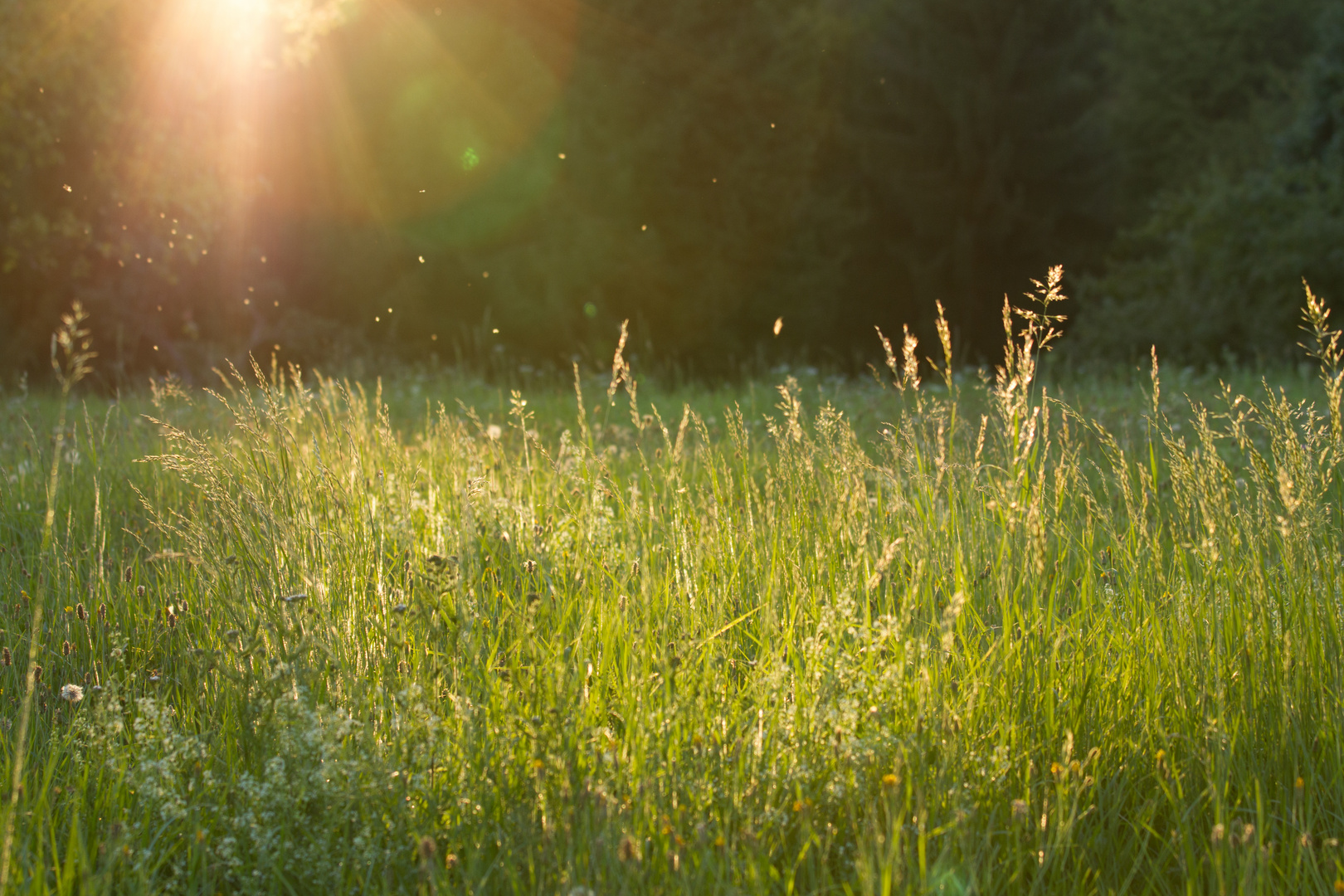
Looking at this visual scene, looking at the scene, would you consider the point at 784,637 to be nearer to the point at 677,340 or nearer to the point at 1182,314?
the point at 1182,314

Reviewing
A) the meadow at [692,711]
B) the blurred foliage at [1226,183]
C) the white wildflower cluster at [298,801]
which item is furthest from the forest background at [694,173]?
the white wildflower cluster at [298,801]

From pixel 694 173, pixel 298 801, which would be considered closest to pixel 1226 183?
pixel 694 173

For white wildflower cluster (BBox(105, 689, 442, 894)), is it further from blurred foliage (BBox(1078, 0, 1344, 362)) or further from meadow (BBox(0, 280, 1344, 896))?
blurred foliage (BBox(1078, 0, 1344, 362))

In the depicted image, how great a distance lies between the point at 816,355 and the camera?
915 inches

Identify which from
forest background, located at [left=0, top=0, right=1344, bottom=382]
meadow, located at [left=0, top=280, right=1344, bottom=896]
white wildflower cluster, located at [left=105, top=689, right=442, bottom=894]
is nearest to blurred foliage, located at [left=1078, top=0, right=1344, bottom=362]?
forest background, located at [left=0, top=0, right=1344, bottom=382]

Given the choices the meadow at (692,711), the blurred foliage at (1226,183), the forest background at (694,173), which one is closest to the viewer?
the meadow at (692,711)

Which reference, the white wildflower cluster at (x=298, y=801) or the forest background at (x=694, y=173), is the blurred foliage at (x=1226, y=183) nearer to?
the forest background at (x=694, y=173)

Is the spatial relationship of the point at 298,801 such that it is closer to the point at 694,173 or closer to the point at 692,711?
the point at 692,711

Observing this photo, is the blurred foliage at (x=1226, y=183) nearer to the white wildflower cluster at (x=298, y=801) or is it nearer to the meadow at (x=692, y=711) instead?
the meadow at (x=692, y=711)

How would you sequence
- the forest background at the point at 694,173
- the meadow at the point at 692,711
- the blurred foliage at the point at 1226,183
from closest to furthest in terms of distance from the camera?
1. the meadow at the point at 692,711
2. the blurred foliage at the point at 1226,183
3. the forest background at the point at 694,173

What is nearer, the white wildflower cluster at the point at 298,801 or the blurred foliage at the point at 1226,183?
the white wildflower cluster at the point at 298,801

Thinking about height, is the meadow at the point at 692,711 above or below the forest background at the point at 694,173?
below

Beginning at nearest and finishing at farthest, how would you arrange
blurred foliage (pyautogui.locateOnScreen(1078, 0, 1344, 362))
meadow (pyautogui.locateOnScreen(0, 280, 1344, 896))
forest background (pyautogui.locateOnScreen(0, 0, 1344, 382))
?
meadow (pyautogui.locateOnScreen(0, 280, 1344, 896))
blurred foliage (pyautogui.locateOnScreen(1078, 0, 1344, 362))
forest background (pyautogui.locateOnScreen(0, 0, 1344, 382))

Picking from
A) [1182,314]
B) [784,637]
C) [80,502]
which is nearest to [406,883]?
[784,637]
